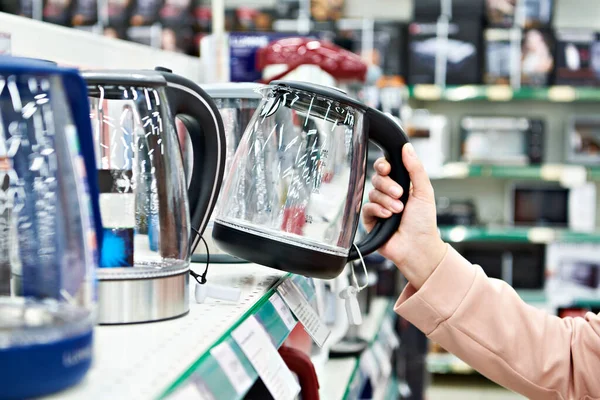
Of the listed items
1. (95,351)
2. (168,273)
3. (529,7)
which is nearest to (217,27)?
(168,273)

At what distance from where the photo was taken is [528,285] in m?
4.01

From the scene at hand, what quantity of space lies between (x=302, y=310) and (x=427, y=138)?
9.36 ft

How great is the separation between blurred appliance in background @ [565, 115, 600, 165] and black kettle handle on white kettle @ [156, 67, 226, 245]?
334cm

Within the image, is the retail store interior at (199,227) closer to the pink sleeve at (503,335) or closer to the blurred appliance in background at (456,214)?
the pink sleeve at (503,335)

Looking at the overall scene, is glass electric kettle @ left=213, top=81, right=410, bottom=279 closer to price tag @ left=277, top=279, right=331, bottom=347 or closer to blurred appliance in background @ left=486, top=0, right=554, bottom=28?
price tag @ left=277, top=279, right=331, bottom=347

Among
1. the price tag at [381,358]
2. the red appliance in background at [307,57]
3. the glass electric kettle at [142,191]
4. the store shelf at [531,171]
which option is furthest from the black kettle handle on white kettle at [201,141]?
the store shelf at [531,171]

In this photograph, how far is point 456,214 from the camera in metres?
3.96

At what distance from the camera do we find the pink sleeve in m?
1.29

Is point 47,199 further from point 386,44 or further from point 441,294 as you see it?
point 386,44

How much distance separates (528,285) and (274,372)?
11.4ft

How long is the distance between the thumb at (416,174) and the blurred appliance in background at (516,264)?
2.90 meters

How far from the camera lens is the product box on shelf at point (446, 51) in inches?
152

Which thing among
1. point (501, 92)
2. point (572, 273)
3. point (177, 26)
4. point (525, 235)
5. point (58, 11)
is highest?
point (58, 11)

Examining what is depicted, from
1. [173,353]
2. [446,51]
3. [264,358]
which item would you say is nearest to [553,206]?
[446,51]
